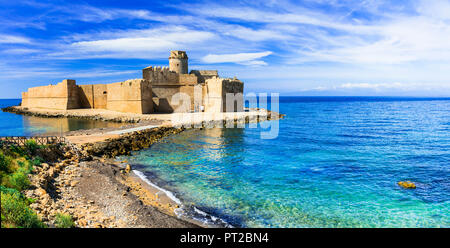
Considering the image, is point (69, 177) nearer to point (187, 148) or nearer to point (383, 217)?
point (187, 148)

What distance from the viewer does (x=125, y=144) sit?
13.5 metres

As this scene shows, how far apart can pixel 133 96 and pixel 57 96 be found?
15090 mm

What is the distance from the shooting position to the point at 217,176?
32.0ft

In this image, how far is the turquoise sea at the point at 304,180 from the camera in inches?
263

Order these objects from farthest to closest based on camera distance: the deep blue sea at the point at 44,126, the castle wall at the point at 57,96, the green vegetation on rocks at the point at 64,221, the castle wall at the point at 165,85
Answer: the castle wall at the point at 57,96 < the castle wall at the point at 165,85 < the deep blue sea at the point at 44,126 < the green vegetation on rocks at the point at 64,221

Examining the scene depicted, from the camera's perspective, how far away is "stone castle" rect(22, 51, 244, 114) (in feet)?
85.8

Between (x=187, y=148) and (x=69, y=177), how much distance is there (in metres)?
6.84

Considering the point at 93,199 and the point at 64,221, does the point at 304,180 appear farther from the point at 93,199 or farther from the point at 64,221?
the point at 64,221

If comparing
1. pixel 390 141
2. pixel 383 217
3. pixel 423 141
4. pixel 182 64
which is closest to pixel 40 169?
pixel 383 217

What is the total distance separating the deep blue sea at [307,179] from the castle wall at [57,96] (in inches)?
920

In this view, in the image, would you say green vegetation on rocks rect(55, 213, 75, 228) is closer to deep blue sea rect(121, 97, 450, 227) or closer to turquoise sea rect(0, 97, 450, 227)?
turquoise sea rect(0, 97, 450, 227)

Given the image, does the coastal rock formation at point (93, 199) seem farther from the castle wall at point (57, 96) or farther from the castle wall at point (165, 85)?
the castle wall at point (57, 96)

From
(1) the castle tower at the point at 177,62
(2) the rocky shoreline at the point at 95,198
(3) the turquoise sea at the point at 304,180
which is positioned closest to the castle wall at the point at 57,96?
(1) the castle tower at the point at 177,62

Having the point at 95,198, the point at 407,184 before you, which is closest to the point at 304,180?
the point at 407,184
